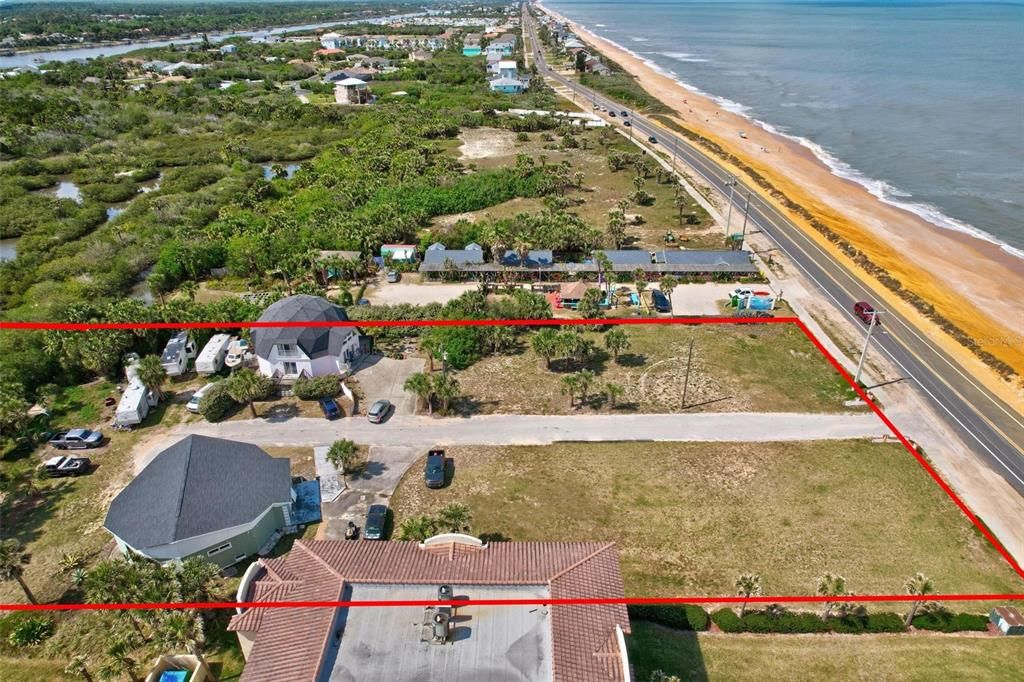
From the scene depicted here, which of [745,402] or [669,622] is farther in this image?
[745,402]

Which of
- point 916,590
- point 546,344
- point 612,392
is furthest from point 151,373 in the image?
point 916,590

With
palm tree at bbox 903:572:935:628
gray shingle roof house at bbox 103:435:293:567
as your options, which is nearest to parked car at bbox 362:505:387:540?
gray shingle roof house at bbox 103:435:293:567

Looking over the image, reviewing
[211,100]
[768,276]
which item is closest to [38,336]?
[768,276]

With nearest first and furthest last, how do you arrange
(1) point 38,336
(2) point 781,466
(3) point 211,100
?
(2) point 781,466, (1) point 38,336, (3) point 211,100

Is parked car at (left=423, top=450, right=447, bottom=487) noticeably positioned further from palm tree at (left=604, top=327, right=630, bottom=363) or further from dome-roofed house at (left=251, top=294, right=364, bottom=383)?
palm tree at (left=604, top=327, right=630, bottom=363)

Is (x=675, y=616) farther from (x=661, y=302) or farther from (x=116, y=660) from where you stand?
(x=661, y=302)

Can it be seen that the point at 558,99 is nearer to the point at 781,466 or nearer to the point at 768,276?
the point at 768,276
